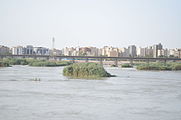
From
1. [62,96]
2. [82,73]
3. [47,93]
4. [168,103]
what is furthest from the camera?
[82,73]

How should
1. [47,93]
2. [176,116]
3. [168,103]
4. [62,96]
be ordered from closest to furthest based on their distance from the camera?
[176,116] → [168,103] → [62,96] → [47,93]

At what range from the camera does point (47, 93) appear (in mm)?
27484

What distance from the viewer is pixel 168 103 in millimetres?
23922

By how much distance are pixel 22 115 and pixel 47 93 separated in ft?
30.1

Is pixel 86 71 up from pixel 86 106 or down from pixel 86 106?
up

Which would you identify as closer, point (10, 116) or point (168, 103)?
point (10, 116)

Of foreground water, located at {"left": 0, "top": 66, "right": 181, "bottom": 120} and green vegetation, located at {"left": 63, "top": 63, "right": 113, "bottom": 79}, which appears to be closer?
foreground water, located at {"left": 0, "top": 66, "right": 181, "bottom": 120}

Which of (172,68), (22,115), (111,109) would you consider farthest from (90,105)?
(172,68)

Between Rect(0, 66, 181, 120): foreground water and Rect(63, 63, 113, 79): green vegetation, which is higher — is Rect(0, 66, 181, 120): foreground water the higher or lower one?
the lower one

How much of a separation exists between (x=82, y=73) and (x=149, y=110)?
2359 centimetres

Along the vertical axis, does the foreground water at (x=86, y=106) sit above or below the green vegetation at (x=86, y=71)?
below

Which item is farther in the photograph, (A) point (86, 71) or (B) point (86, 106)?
(A) point (86, 71)

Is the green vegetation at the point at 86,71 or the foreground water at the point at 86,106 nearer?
the foreground water at the point at 86,106

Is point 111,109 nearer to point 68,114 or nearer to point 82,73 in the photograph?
point 68,114
